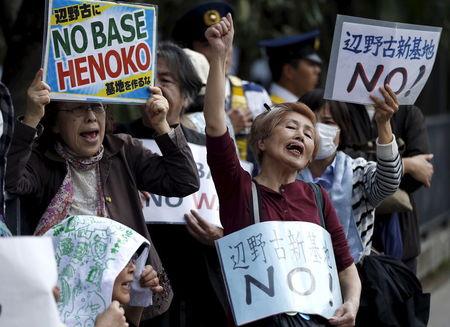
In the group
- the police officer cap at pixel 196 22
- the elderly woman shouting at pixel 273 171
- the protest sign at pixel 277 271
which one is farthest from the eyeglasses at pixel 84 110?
the police officer cap at pixel 196 22

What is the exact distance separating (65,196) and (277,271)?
36.4 inches

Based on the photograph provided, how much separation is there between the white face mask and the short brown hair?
0.63 m

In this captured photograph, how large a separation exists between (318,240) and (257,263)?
0.28m

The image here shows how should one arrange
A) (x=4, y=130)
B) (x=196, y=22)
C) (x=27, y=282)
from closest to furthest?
(x=27, y=282), (x=4, y=130), (x=196, y=22)

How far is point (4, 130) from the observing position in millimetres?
4312

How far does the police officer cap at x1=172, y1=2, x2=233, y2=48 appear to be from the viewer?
277 inches

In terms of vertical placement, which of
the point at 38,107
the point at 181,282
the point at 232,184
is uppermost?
the point at 38,107

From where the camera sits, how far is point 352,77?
213 inches

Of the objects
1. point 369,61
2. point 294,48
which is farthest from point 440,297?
point 369,61

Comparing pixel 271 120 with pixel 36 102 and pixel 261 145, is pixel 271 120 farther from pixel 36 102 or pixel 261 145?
pixel 36 102

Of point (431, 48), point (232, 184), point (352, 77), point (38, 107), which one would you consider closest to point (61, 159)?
point (38, 107)

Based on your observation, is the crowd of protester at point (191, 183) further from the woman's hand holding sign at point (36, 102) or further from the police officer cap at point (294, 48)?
the police officer cap at point (294, 48)

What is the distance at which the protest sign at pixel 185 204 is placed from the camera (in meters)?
5.64

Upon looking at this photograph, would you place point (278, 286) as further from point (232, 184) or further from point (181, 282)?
point (181, 282)
